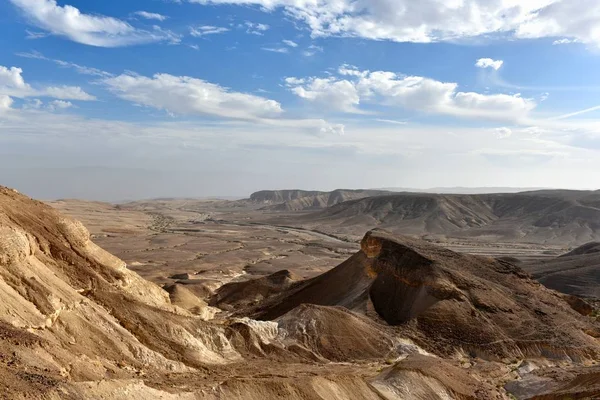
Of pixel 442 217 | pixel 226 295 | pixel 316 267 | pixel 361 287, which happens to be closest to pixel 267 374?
pixel 361 287

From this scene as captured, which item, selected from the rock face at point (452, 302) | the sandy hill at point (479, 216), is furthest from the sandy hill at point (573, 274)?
the sandy hill at point (479, 216)

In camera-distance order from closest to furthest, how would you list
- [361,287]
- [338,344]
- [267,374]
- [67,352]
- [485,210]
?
1. [67,352]
2. [267,374]
3. [338,344]
4. [361,287]
5. [485,210]

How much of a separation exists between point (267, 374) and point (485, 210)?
452 feet

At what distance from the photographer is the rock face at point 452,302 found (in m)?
28.8

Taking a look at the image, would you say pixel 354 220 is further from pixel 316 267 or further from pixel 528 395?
pixel 528 395

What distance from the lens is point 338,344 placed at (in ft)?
87.1

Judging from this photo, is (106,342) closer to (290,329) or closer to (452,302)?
(290,329)

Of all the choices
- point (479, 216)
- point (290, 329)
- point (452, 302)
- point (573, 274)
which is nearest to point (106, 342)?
point (290, 329)

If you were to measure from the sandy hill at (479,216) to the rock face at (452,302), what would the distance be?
83034 mm

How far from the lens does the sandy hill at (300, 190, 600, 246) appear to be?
118688 mm

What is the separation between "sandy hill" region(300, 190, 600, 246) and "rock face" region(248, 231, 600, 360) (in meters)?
83.0

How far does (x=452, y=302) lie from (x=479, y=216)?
117401 millimetres

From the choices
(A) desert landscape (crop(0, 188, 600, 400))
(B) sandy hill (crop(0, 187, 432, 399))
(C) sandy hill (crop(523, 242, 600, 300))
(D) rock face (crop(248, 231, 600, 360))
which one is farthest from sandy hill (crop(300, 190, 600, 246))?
(B) sandy hill (crop(0, 187, 432, 399))

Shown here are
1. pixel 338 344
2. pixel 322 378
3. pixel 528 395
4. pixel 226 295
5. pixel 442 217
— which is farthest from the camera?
pixel 442 217
